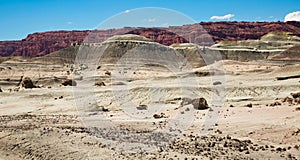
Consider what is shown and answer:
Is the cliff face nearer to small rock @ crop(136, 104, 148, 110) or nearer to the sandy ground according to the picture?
the sandy ground

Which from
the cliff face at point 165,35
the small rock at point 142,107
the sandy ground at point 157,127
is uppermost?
the cliff face at point 165,35

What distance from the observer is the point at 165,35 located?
163875 millimetres

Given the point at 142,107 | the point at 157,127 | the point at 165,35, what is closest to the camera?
the point at 157,127

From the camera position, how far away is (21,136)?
13656mm

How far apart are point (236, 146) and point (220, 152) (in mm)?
854

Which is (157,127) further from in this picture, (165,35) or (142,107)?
(165,35)

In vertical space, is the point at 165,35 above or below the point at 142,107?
above

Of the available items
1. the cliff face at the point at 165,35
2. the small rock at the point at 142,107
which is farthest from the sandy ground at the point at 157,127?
the cliff face at the point at 165,35

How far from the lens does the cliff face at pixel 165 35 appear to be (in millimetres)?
159637

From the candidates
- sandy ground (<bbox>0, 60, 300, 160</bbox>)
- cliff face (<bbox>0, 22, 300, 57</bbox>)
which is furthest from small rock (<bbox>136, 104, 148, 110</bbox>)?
cliff face (<bbox>0, 22, 300, 57</bbox>)

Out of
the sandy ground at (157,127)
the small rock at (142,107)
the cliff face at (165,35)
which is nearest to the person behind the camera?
the sandy ground at (157,127)

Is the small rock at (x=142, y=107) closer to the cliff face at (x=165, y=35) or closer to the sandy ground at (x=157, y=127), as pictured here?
the sandy ground at (x=157, y=127)

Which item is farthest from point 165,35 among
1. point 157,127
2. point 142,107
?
point 157,127

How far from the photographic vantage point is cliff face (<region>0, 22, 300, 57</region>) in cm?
15964
